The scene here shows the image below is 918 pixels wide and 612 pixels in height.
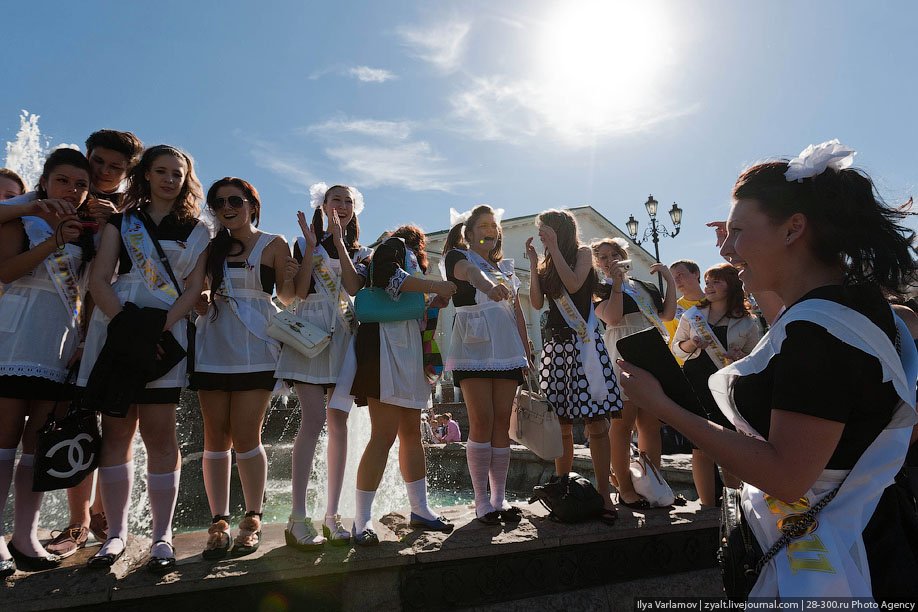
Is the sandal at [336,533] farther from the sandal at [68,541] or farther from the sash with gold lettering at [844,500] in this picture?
the sash with gold lettering at [844,500]

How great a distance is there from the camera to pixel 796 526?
1.36m

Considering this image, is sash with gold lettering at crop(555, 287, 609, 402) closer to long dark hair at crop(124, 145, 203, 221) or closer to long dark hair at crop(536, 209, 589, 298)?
long dark hair at crop(536, 209, 589, 298)

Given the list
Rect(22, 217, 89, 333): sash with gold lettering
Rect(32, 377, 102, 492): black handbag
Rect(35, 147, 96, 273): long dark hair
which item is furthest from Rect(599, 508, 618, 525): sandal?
Rect(35, 147, 96, 273): long dark hair

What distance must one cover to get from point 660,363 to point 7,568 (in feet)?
11.0

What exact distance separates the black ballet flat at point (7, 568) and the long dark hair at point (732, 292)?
5449 mm

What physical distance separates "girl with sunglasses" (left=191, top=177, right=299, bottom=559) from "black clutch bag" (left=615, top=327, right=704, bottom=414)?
2.50 metres

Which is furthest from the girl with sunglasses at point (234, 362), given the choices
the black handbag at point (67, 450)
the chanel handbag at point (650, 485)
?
the chanel handbag at point (650, 485)

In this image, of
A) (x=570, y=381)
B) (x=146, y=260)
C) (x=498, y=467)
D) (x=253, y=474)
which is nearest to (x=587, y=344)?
(x=570, y=381)

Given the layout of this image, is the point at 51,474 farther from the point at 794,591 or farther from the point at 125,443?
the point at 794,591

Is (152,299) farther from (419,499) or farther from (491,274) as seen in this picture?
(491,274)

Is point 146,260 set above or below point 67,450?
above

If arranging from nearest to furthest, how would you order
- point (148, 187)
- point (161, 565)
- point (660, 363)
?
point (660, 363) → point (161, 565) → point (148, 187)

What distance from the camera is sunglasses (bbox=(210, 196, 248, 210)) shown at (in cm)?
365

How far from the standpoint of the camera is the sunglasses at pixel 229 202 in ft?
12.0
